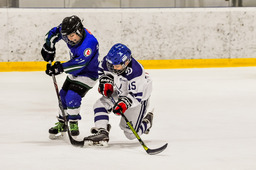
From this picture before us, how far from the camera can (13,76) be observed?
29.7 ft

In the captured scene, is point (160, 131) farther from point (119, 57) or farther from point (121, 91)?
point (119, 57)

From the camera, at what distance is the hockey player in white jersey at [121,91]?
4020mm

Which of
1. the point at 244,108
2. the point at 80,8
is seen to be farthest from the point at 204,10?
the point at 244,108

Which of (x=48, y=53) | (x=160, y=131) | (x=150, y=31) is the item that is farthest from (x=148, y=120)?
(x=150, y=31)

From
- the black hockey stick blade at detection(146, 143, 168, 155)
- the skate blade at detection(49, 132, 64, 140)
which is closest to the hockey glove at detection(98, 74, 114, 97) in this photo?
the black hockey stick blade at detection(146, 143, 168, 155)

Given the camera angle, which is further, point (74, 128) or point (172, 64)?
point (172, 64)

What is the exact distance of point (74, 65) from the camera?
169 inches

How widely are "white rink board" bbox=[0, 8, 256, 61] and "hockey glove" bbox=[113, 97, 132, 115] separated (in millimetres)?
5944

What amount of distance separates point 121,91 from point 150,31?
620cm

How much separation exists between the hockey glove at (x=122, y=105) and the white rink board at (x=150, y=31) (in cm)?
594

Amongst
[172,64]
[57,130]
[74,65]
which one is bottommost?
[172,64]

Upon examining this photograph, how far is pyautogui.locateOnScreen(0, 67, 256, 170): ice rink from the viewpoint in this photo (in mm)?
3725

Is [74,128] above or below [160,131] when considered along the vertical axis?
above

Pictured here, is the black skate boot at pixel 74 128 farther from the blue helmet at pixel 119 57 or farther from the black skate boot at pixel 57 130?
the blue helmet at pixel 119 57
